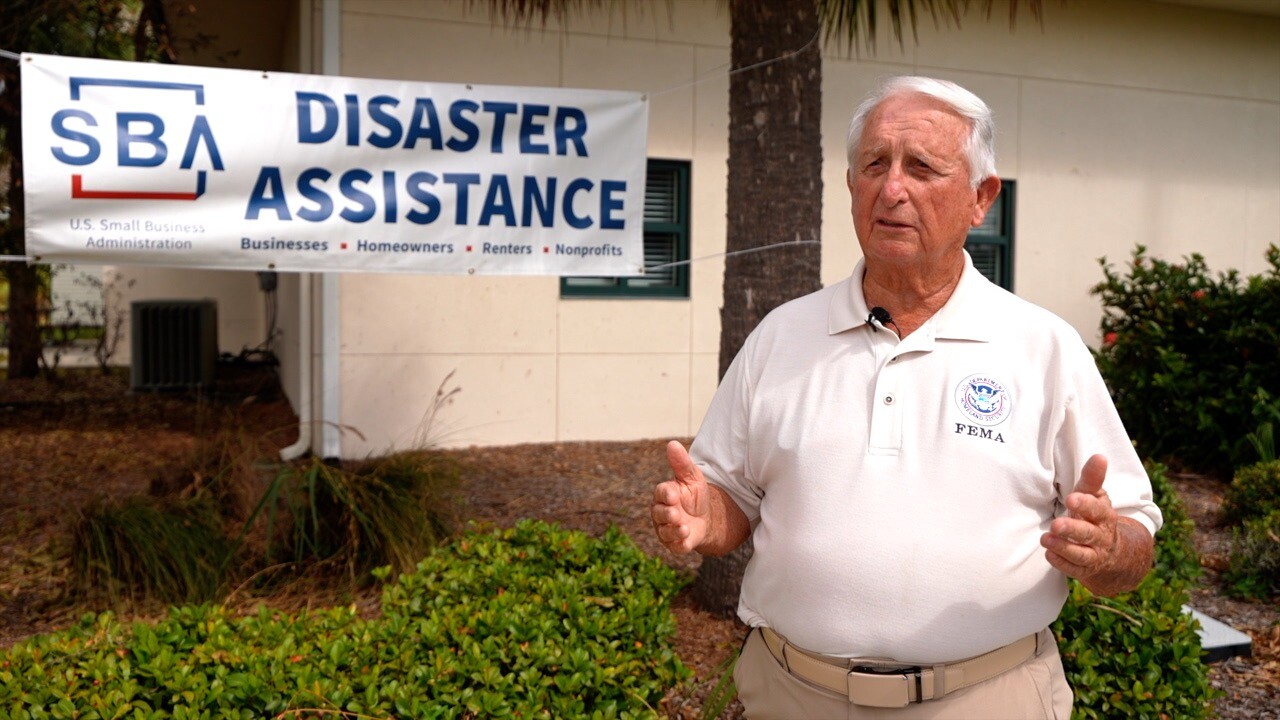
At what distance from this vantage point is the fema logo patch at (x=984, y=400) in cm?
204

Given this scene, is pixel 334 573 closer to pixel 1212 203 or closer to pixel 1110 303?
pixel 1110 303

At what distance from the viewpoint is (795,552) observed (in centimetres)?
216

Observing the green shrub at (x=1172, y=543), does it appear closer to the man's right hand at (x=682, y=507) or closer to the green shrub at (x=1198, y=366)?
the green shrub at (x=1198, y=366)

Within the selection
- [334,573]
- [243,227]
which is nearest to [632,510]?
[334,573]

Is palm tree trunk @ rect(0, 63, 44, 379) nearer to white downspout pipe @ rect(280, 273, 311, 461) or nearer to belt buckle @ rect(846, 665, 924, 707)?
white downspout pipe @ rect(280, 273, 311, 461)

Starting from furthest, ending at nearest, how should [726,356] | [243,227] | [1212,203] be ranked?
[1212,203]
[243,227]
[726,356]

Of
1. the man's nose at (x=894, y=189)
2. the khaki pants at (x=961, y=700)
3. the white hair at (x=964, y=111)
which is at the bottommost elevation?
the khaki pants at (x=961, y=700)

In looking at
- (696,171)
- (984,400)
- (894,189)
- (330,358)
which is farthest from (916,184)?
(696,171)

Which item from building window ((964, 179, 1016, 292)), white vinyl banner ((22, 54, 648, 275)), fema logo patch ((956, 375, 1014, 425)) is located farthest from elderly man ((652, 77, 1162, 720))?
building window ((964, 179, 1016, 292))

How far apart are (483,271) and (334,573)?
155 centimetres

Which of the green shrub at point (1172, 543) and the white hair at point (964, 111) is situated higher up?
the white hair at point (964, 111)

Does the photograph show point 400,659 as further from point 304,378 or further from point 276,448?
point 276,448

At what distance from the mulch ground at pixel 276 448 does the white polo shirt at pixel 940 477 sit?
1788mm

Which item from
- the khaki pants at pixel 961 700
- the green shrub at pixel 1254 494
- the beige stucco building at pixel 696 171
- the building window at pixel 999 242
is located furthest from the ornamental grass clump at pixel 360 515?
the building window at pixel 999 242
